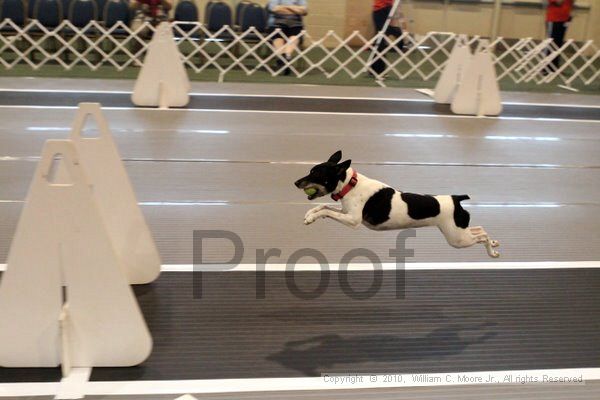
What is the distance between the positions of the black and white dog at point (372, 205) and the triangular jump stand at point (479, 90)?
5092mm

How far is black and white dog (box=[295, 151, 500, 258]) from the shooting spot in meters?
2.35

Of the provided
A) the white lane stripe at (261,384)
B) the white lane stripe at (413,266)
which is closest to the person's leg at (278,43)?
the white lane stripe at (413,266)

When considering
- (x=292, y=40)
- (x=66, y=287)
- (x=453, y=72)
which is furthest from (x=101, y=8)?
(x=66, y=287)

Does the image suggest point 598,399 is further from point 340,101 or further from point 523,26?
point 523,26

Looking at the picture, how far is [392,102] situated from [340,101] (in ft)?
2.12

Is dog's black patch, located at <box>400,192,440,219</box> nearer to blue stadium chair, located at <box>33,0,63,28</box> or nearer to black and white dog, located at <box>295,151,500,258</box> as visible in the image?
black and white dog, located at <box>295,151,500,258</box>

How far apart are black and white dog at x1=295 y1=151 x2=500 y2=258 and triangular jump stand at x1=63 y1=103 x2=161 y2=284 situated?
87 cm

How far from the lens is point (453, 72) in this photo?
26.0 ft

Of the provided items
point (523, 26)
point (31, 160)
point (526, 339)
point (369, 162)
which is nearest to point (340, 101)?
point (369, 162)

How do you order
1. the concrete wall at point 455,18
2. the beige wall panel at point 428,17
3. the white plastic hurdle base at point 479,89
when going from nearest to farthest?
the white plastic hurdle base at point 479,89 < the concrete wall at point 455,18 < the beige wall panel at point 428,17

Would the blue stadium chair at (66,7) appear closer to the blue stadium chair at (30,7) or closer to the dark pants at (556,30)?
the blue stadium chair at (30,7)

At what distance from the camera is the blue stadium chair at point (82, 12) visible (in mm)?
9586

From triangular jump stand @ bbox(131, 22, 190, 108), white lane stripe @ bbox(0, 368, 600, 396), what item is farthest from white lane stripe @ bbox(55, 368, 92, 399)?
triangular jump stand @ bbox(131, 22, 190, 108)

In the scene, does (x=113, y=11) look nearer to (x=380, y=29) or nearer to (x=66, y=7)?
(x=66, y=7)
